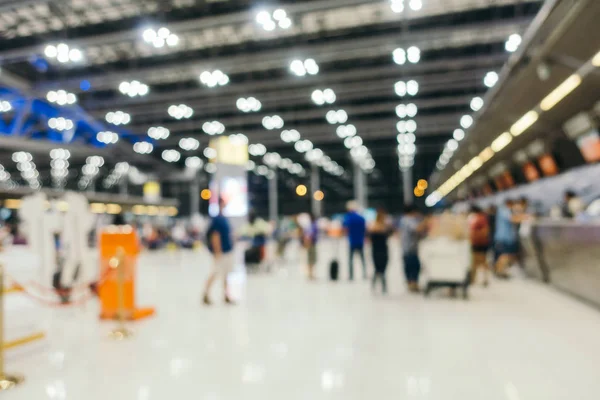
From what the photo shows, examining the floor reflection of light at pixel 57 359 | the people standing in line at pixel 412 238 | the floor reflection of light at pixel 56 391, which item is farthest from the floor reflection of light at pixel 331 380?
the people standing in line at pixel 412 238

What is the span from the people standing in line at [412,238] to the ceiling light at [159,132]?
15.8 metres

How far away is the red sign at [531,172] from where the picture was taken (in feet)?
42.5

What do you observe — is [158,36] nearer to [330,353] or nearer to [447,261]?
[447,261]

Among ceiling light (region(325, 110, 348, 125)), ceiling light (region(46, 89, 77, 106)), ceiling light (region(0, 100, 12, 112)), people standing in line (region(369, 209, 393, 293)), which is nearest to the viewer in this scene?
people standing in line (region(369, 209, 393, 293))

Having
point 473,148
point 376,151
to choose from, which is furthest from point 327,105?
point 376,151

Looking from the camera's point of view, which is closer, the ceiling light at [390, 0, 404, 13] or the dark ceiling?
the ceiling light at [390, 0, 404, 13]

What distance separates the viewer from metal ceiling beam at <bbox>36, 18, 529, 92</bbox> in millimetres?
10109

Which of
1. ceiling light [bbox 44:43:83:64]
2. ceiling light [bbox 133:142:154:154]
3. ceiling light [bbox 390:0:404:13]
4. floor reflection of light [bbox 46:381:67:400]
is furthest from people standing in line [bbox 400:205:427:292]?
ceiling light [bbox 133:142:154:154]

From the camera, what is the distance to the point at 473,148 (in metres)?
14.4

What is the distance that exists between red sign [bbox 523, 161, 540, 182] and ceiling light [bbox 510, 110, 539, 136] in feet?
7.16

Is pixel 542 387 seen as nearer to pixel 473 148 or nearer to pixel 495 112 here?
pixel 495 112

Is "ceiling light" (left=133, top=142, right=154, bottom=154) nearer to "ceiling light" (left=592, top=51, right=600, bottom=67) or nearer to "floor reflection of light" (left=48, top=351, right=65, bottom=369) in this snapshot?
"floor reflection of light" (left=48, top=351, right=65, bottom=369)

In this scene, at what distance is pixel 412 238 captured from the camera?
7.88 meters

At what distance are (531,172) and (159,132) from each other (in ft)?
52.2
